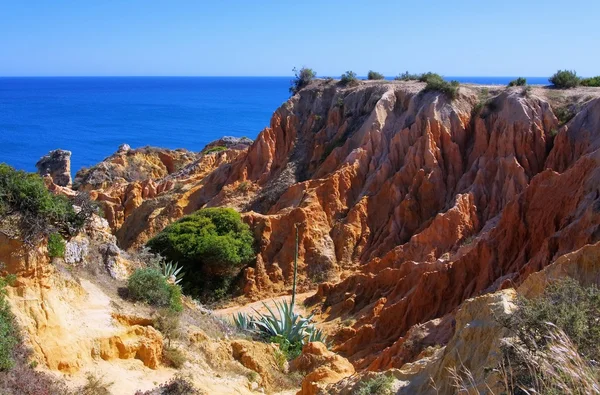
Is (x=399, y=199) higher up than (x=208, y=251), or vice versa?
(x=399, y=199)

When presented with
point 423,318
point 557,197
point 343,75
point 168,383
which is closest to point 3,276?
point 168,383

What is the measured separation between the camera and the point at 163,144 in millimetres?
112438

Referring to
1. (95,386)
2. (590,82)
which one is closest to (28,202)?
(95,386)

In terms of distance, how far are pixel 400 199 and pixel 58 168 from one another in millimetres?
32859

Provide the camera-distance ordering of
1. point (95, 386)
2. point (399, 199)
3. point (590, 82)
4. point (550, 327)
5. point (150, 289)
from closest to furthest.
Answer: point (550, 327), point (95, 386), point (150, 289), point (399, 199), point (590, 82)

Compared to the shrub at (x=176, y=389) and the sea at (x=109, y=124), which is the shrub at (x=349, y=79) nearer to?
the shrub at (x=176, y=389)

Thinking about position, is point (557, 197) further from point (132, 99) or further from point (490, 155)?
point (132, 99)

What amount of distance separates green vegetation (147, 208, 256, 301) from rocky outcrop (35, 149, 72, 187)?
2503cm

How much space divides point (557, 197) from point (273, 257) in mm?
12936

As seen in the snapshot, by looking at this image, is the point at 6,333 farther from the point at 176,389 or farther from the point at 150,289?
the point at 150,289

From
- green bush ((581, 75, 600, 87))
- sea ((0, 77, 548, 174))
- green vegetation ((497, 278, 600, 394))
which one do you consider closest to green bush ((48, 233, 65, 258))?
green vegetation ((497, 278, 600, 394))

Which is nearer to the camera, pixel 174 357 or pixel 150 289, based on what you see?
pixel 174 357

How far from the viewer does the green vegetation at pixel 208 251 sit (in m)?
28.5

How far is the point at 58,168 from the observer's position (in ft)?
173
